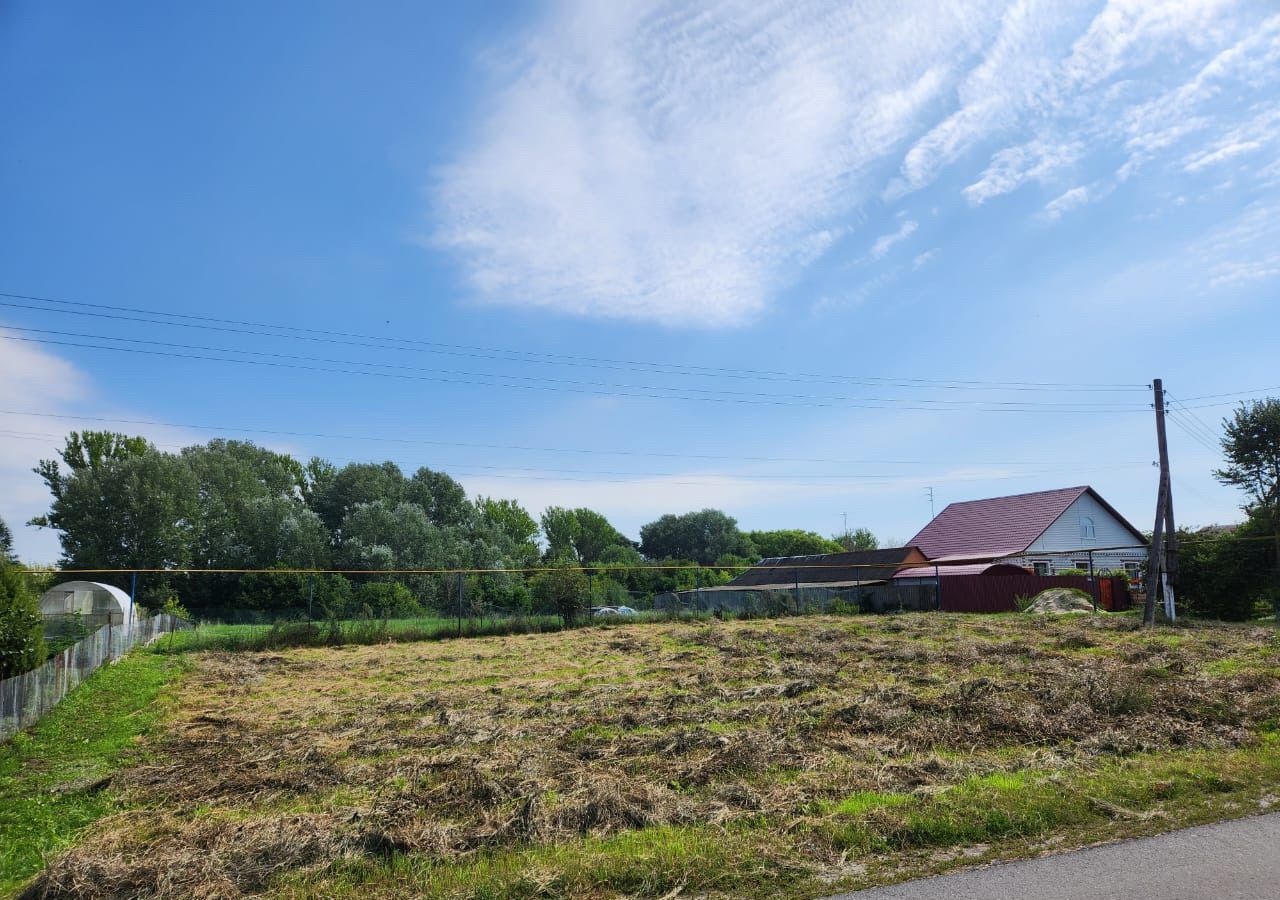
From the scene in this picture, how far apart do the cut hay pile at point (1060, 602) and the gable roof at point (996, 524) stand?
9.06 m

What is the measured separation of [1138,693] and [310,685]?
39.6 feet

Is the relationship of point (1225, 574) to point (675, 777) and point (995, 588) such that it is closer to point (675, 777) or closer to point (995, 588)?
point (995, 588)

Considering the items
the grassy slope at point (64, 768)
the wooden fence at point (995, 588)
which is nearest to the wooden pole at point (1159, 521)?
the wooden fence at point (995, 588)

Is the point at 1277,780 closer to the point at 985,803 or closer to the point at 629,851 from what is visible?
the point at 985,803

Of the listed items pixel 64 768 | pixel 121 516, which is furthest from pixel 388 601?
pixel 121 516

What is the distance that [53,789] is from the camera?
6426mm

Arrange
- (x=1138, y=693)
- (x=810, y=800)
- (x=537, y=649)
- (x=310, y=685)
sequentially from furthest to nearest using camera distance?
(x=537, y=649) < (x=310, y=685) < (x=1138, y=693) < (x=810, y=800)

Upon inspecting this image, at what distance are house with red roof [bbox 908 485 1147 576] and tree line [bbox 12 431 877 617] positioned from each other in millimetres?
12877

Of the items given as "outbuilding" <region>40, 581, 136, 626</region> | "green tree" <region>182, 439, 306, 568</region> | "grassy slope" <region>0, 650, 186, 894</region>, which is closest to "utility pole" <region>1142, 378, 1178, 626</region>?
"grassy slope" <region>0, 650, 186, 894</region>

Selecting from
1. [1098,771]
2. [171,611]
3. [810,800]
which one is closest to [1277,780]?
[1098,771]

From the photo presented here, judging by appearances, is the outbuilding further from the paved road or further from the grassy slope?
the paved road

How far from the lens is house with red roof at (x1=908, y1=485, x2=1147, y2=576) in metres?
35.2

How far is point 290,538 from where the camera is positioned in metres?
46.8

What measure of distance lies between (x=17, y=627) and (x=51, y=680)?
928 mm
